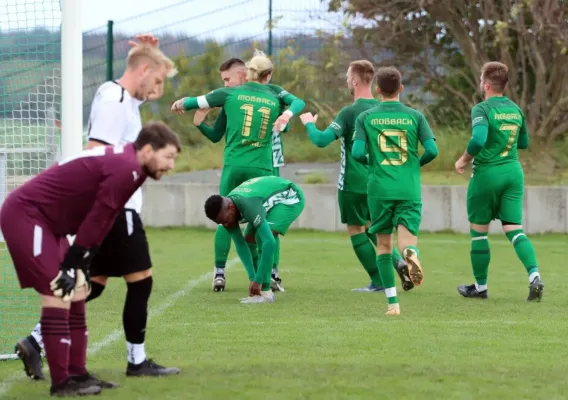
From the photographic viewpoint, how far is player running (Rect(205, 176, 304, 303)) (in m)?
9.73

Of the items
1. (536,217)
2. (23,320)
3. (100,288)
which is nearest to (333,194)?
(536,217)

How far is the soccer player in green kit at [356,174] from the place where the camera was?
9.91 m

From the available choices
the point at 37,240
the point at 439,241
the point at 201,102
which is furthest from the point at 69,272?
the point at 439,241

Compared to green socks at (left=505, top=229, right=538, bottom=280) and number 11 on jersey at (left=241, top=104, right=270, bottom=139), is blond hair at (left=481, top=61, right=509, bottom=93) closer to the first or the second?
green socks at (left=505, top=229, right=538, bottom=280)

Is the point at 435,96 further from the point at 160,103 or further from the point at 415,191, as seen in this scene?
the point at 415,191

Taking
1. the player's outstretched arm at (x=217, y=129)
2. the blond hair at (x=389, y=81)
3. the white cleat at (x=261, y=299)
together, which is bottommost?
the white cleat at (x=261, y=299)

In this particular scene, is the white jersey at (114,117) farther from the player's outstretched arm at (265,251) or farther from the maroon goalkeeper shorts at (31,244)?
the player's outstretched arm at (265,251)

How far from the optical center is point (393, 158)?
903cm

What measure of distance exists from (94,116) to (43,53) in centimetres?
187

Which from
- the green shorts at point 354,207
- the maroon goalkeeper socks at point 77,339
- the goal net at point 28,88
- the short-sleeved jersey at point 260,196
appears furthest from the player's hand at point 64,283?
the green shorts at point 354,207

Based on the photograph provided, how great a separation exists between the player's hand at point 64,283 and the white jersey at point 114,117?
0.79 metres

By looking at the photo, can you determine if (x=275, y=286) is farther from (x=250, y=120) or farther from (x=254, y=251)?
(x=250, y=120)

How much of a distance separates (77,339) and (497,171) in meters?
5.03

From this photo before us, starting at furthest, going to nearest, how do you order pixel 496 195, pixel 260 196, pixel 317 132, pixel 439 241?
pixel 439 241 → pixel 496 195 → pixel 260 196 → pixel 317 132
